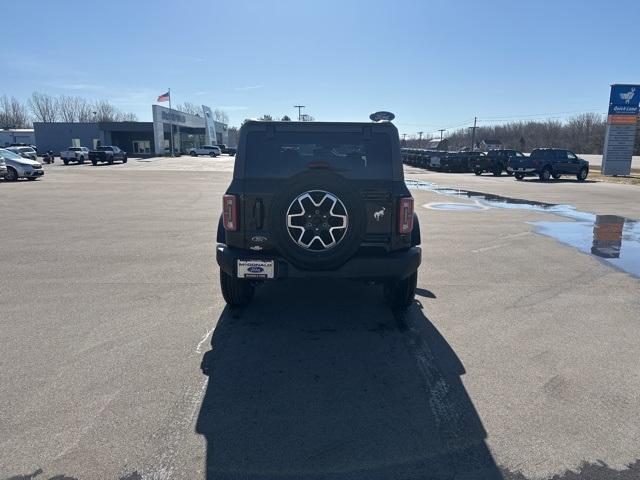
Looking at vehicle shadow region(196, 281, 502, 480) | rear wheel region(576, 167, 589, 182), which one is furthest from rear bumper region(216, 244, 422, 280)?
rear wheel region(576, 167, 589, 182)

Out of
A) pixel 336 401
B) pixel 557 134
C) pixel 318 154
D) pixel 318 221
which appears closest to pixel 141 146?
pixel 318 154

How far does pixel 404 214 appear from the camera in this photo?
420cm

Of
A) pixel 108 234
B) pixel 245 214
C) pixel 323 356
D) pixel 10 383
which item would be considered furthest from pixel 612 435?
pixel 108 234

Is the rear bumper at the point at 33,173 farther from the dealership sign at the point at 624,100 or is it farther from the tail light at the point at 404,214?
the dealership sign at the point at 624,100

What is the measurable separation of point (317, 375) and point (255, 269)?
1.12 m

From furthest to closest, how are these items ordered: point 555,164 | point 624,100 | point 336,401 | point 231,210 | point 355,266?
point 624,100 < point 555,164 < point 231,210 < point 355,266 < point 336,401

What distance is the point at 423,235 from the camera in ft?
31.9

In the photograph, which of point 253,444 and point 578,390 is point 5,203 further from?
point 578,390

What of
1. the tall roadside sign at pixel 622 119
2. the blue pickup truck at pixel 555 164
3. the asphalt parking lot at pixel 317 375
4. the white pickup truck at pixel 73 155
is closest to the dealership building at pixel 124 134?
the white pickup truck at pixel 73 155

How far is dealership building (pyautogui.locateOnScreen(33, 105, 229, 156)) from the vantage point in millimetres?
66750

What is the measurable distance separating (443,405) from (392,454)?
0.69 m

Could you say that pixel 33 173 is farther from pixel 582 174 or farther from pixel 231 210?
pixel 582 174

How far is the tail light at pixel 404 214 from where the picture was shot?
4.19m

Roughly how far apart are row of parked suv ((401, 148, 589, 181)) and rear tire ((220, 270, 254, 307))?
27.3 meters
